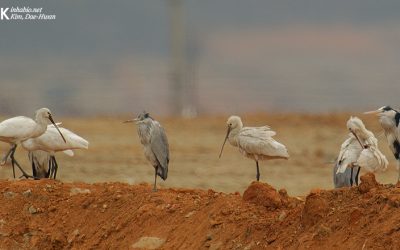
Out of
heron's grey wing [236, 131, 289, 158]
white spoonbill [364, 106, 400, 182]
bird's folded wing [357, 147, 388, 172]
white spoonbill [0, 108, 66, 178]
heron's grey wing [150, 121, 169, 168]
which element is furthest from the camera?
white spoonbill [0, 108, 66, 178]

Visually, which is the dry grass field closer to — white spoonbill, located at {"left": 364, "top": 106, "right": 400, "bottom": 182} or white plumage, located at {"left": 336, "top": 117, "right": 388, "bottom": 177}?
white plumage, located at {"left": 336, "top": 117, "right": 388, "bottom": 177}

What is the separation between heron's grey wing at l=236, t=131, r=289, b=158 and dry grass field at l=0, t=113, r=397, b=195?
8.81 meters

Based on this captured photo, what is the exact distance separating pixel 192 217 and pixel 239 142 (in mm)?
2797

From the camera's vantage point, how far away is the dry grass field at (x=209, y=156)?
104 feet

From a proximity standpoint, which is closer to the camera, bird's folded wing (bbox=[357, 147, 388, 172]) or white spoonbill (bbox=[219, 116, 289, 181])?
bird's folded wing (bbox=[357, 147, 388, 172])

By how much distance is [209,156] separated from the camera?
120 ft

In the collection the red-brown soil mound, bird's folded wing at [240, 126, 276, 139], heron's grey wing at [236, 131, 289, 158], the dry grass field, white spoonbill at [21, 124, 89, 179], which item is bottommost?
the dry grass field

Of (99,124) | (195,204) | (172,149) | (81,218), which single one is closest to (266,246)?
(195,204)

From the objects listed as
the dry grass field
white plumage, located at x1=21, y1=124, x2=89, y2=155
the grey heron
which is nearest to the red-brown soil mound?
the grey heron

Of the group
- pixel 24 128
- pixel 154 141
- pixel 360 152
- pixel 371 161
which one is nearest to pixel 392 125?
pixel 360 152

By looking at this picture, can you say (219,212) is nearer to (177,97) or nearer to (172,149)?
(172,149)

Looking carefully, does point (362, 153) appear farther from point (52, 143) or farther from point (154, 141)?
point (52, 143)

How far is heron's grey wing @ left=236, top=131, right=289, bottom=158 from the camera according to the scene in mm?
18438

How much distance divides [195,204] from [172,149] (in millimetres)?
21626
